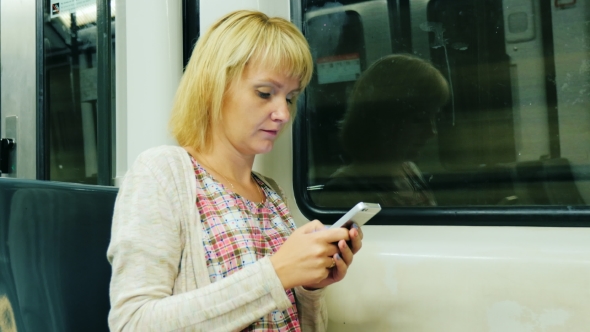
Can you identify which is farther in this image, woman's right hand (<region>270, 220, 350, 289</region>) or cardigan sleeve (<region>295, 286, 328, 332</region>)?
cardigan sleeve (<region>295, 286, 328, 332</region>)

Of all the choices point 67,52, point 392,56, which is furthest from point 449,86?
point 67,52

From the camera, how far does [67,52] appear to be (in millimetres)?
2018

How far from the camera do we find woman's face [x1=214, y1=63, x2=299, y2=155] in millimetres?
1289

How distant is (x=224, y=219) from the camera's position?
1.22 metres

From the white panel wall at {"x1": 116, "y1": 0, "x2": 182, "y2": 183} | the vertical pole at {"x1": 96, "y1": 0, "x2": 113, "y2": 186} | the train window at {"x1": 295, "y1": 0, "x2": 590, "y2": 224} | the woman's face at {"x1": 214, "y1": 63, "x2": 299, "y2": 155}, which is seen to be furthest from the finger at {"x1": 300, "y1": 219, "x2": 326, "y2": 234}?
the vertical pole at {"x1": 96, "y1": 0, "x2": 113, "y2": 186}

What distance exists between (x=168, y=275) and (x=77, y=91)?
116cm

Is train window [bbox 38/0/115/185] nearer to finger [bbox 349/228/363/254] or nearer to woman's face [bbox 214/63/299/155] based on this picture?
woman's face [bbox 214/63/299/155]

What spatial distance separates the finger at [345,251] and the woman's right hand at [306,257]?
1 cm

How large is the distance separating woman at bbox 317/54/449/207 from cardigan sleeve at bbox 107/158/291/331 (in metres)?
0.54

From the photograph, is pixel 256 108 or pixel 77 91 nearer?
pixel 256 108

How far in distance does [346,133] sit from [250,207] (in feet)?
1.33

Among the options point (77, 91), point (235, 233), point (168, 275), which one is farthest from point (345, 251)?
point (77, 91)

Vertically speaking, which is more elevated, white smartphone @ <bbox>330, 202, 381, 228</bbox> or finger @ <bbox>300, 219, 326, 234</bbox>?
white smartphone @ <bbox>330, 202, 381, 228</bbox>

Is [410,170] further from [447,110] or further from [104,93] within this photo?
[104,93]
